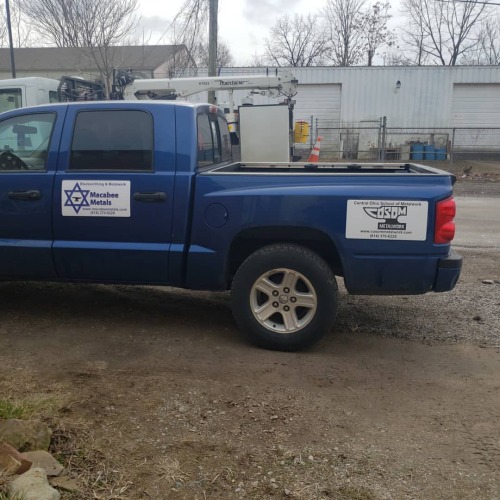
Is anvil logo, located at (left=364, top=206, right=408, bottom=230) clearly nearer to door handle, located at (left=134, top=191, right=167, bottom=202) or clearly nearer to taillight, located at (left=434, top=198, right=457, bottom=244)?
taillight, located at (left=434, top=198, right=457, bottom=244)

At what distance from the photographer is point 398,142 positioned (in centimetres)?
2734

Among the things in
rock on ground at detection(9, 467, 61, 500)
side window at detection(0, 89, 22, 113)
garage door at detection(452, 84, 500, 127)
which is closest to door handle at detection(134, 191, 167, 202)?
rock on ground at detection(9, 467, 61, 500)

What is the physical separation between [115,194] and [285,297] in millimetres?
1602

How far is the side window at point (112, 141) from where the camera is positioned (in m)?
4.57

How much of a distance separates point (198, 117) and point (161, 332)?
6.19ft

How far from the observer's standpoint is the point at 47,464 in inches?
107

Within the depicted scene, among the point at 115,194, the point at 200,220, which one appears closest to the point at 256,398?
the point at 200,220

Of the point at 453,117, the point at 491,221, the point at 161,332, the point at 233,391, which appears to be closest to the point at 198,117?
the point at 161,332

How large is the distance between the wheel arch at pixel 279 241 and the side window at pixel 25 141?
1792 millimetres

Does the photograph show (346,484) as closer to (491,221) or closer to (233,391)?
(233,391)

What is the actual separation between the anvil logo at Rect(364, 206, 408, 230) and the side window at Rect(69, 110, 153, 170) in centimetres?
182

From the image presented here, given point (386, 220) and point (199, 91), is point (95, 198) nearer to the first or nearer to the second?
point (386, 220)

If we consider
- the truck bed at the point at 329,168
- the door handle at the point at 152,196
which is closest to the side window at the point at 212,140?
the truck bed at the point at 329,168

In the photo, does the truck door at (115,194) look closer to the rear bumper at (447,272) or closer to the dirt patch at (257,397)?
the dirt patch at (257,397)
